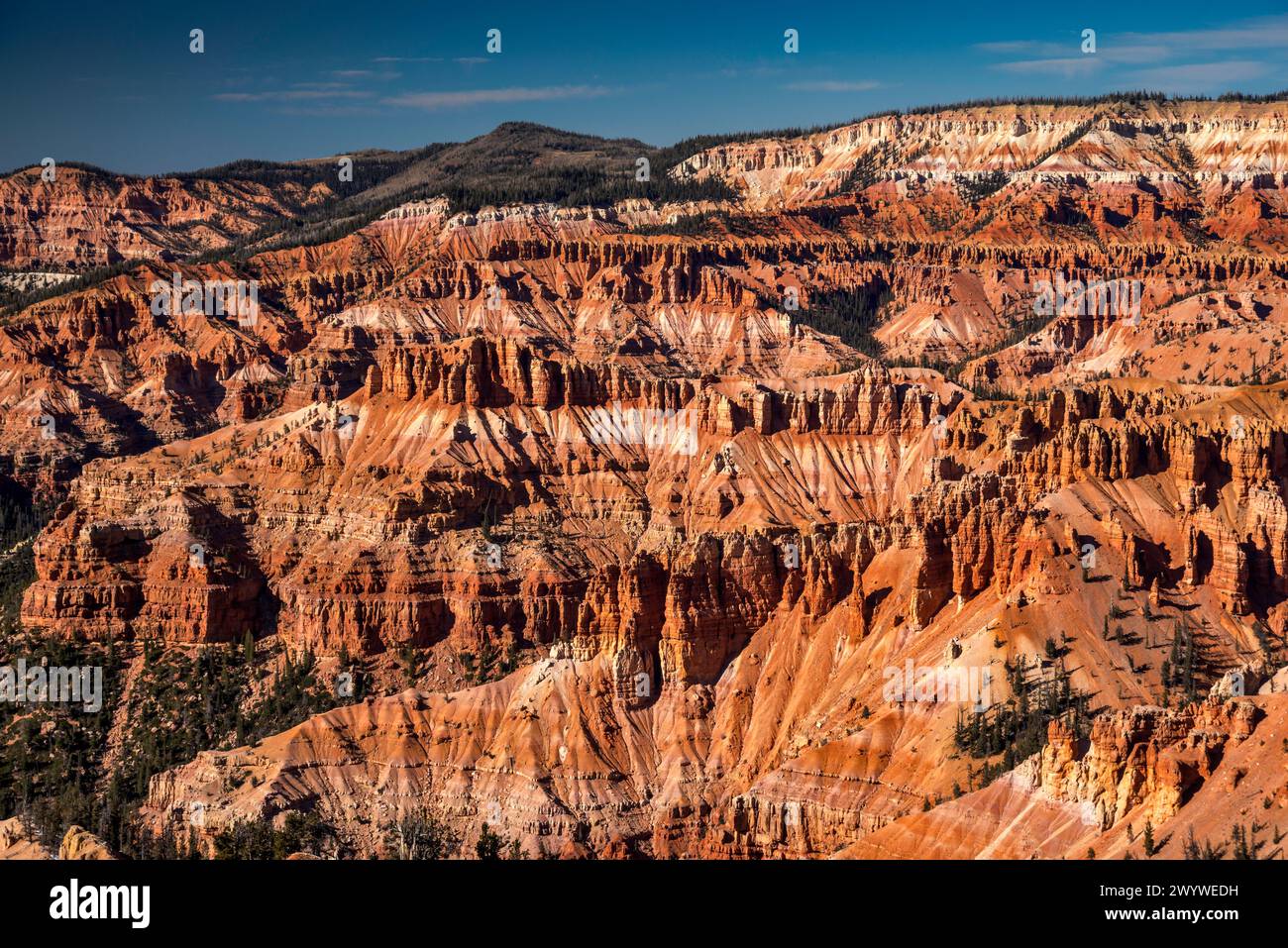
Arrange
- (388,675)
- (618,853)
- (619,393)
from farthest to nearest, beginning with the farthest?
1. (619,393)
2. (388,675)
3. (618,853)

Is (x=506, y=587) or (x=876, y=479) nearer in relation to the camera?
(x=506, y=587)

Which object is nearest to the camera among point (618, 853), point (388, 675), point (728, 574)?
point (618, 853)

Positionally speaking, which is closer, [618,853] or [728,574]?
[618,853]

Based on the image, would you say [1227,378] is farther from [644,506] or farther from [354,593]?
[354,593]

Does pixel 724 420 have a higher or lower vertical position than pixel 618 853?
higher
